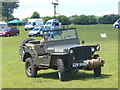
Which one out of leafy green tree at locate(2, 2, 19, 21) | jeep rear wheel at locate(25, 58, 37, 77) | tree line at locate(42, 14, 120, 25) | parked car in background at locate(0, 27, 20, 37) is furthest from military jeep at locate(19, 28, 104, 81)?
leafy green tree at locate(2, 2, 19, 21)

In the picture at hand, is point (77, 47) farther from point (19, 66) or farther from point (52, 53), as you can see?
point (19, 66)

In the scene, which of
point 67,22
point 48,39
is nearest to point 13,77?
point 48,39

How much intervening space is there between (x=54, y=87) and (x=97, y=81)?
5.28ft

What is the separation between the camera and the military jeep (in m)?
11.5

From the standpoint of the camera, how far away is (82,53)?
11.7 meters

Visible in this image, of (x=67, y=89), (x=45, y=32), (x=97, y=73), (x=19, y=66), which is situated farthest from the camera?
(x=19, y=66)

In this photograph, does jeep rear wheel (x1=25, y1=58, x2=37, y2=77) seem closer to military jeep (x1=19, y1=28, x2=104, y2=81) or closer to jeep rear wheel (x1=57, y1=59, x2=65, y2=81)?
military jeep (x1=19, y1=28, x2=104, y2=81)

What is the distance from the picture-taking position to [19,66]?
54.5ft

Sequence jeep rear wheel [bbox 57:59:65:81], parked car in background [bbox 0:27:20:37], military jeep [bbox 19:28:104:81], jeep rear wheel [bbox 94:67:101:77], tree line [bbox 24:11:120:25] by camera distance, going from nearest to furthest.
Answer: jeep rear wheel [bbox 57:59:65:81], military jeep [bbox 19:28:104:81], jeep rear wheel [bbox 94:67:101:77], parked car in background [bbox 0:27:20:37], tree line [bbox 24:11:120:25]

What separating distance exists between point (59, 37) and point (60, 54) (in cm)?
165

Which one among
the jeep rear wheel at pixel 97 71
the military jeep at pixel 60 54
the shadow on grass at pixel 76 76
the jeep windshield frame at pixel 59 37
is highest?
the jeep windshield frame at pixel 59 37

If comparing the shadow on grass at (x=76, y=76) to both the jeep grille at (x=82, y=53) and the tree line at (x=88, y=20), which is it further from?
the tree line at (x=88, y=20)

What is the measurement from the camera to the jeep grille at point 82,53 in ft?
38.0

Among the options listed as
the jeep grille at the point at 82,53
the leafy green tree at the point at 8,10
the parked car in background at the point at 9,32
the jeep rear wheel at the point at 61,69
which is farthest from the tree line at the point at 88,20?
the jeep rear wheel at the point at 61,69
